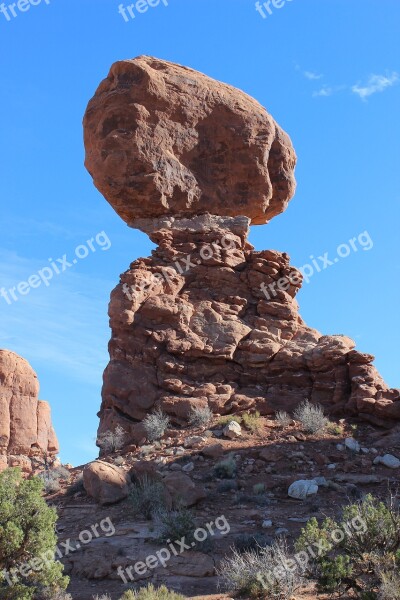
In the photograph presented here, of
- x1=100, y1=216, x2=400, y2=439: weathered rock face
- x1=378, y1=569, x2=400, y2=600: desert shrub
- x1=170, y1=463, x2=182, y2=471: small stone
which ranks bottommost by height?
x1=378, y1=569, x2=400, y2=600: desert shrub

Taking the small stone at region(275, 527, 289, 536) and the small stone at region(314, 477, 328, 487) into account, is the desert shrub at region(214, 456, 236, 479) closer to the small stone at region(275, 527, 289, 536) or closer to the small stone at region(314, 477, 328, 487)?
the small stone at region(314, 477, 328, 487)

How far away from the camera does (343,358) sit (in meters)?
19.4

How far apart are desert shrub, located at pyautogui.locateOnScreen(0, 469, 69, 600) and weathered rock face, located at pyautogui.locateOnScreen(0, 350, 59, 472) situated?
11.3 m

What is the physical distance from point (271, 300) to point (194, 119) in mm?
6331

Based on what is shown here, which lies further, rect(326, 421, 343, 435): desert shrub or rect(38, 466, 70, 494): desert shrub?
rect(326, 421, 343, 435): desert shrub

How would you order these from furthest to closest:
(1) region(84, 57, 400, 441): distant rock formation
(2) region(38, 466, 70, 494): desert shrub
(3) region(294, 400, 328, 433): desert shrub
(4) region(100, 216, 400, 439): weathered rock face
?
(1) region(84, 57, 400, 441): distant rock formation < (4) region(100, 216, 400, 439): weathered rock face < (3) region(294, 400, 328, 433): desert shrub < (2) region(38, 466, 70, 494): desert shrub

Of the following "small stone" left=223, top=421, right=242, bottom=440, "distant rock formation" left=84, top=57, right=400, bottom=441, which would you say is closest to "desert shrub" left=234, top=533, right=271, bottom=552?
"small stone" left=223, top=421, right=242, bottom=440

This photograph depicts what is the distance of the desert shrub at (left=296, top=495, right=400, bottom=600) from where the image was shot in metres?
9.90

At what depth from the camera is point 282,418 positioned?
→ 60.3 feet

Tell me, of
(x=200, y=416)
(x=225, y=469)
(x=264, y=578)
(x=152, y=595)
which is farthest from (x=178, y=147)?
(x=152, y=595)

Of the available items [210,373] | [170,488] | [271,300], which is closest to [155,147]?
[271,300]

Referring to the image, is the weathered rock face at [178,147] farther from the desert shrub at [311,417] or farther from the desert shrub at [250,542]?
the desert shrub at [250,542]

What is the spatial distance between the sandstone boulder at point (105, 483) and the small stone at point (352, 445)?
17.5 feet

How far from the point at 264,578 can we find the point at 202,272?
1186 cm
